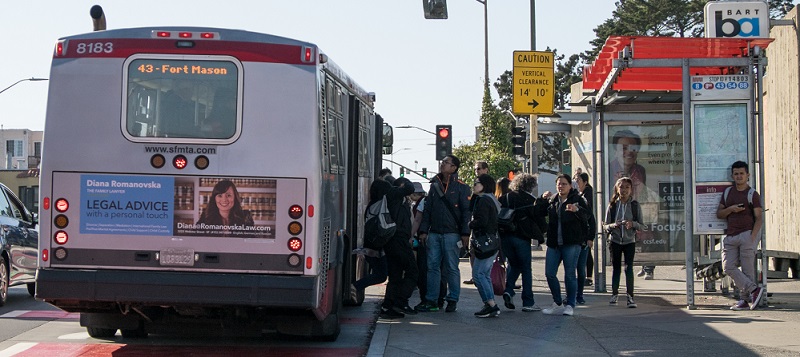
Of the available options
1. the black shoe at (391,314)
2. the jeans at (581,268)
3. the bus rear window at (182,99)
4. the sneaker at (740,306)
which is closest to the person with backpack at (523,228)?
the jeans at (581,268)

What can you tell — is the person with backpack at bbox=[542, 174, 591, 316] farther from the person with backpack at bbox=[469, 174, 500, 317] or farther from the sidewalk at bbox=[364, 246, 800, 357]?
the person with backpack at bbox=[469, 174, 500, 317]

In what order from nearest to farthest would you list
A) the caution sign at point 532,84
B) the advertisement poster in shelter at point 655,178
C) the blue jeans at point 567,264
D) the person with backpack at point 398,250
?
the person with backpack at point 398,250, the blue jeans at point 567,264, the advertisement poster in shelter at point 655,178, the caution sign at point 532,84

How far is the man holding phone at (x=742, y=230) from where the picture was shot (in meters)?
12.8

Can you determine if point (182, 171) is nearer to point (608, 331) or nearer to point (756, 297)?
point (608, 331)

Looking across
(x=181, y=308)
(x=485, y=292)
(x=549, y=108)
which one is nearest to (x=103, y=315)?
(x=181, y=308)

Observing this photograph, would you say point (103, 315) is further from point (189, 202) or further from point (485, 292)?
point (485, 292)

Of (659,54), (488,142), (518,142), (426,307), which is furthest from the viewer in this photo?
(488,142)

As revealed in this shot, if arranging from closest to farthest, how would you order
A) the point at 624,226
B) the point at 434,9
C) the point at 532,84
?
the point at 624,226, the point at 434,9, the point at 532,84

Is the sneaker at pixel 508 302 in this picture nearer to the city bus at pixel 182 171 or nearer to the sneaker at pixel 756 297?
the sneaker at pixel 756 297

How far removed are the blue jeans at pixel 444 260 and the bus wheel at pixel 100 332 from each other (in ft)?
13.1

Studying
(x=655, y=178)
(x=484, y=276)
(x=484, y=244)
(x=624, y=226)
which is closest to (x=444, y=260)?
(x=484, y=276)

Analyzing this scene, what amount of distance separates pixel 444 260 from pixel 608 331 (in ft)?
8.15

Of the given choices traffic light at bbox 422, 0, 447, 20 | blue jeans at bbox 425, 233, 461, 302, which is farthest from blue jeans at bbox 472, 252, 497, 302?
traffic light at bbox 422, 0, 447, 20

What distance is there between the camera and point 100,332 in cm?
1114
